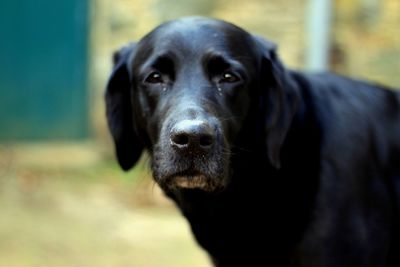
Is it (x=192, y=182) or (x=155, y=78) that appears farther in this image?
(x=155, y=78)

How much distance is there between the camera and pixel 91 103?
6992 millimetres

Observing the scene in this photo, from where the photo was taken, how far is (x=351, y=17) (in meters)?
6.41

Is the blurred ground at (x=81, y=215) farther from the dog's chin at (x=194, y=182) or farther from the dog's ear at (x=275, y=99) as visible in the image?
the dog's chin at (x=194, y=182)

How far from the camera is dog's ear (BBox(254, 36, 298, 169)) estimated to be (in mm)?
3154

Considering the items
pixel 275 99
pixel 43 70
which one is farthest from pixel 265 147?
pixel 43 70

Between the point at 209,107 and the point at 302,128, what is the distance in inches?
21.7

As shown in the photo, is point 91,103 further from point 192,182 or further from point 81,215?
point 192,182

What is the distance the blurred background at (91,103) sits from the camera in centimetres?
526

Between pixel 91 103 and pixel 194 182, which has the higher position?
pixel 194 182

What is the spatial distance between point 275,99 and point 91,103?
399cm

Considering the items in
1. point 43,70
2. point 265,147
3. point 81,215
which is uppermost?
point 265,147

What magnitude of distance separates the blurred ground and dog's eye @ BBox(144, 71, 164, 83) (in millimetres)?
1536


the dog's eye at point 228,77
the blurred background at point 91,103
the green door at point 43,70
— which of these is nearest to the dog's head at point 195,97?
the dog's eye at point 228,77

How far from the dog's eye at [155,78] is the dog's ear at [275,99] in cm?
43
